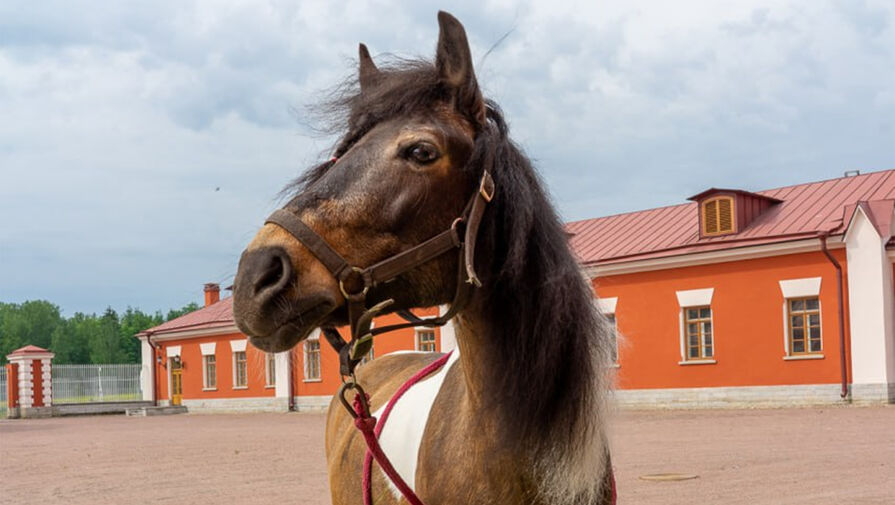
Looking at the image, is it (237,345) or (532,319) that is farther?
(237,345)

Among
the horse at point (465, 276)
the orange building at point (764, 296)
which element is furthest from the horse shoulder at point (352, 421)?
the orange building at point (764, 296)

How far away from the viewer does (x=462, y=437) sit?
2.74 metres

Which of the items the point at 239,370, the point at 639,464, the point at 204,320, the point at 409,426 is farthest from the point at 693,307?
the point at 409,426

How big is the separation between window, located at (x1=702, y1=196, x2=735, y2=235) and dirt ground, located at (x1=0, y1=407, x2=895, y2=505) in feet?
17.7

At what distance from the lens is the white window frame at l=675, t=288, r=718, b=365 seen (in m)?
24.3

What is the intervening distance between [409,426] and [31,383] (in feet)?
130

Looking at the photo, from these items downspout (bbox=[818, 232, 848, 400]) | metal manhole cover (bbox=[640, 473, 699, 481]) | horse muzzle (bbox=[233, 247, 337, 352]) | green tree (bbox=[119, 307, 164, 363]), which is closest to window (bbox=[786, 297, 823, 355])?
downspout (bbox=[818, 232, 848, 400])

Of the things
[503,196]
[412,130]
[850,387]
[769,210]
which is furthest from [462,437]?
[769,210]

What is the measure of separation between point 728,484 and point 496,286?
7.56 m

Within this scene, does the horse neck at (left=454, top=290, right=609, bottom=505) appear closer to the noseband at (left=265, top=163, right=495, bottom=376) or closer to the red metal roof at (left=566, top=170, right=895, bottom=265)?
the noseband at (left=265, top=163, right=495, bottom=376)

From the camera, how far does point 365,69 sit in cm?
300

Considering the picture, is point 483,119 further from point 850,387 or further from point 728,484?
point 850,387

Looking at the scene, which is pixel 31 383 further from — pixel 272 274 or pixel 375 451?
pixel 272 274

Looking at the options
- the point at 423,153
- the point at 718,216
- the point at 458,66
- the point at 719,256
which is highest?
the point at 718,216
